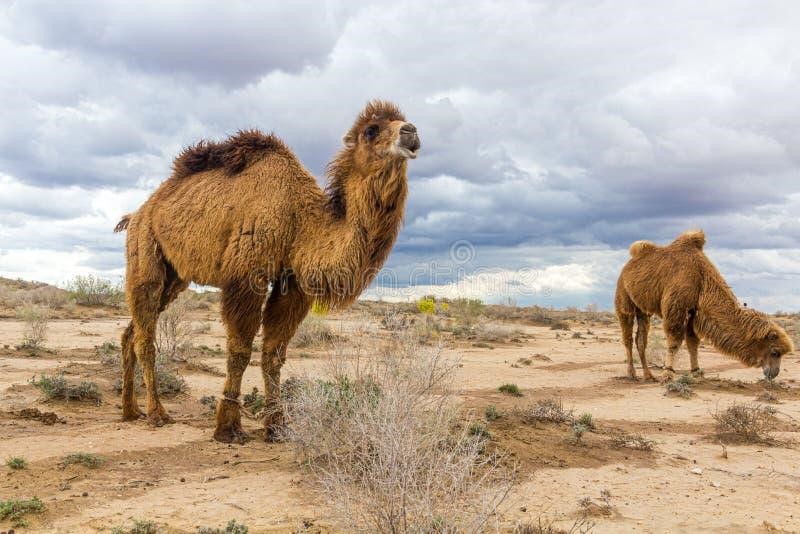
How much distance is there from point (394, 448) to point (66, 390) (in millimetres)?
7609

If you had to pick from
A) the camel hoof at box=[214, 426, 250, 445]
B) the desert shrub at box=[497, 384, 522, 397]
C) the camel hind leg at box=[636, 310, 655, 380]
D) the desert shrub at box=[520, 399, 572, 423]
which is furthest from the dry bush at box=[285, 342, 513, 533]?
the camel hind leg at box=[636, 310, 655, 380]

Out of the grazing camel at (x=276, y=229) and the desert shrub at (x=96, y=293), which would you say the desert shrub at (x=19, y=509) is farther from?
the desert shrub at (x=96, y=293)

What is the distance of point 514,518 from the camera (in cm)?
519

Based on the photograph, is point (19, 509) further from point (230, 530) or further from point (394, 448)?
point (394, 448)

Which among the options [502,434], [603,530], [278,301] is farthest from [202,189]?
[603,530]

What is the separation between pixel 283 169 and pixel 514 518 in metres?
4.56

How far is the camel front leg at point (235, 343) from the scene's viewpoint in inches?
273

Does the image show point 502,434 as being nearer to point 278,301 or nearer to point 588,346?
point 278,301

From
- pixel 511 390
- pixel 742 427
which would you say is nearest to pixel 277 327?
pixel 511 390

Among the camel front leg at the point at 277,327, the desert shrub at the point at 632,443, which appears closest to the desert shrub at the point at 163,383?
the camel front leg at the point at 277,327

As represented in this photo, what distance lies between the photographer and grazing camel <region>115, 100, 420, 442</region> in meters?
6.66

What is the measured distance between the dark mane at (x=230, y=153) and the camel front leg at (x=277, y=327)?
5.41 ft

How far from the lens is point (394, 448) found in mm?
3867

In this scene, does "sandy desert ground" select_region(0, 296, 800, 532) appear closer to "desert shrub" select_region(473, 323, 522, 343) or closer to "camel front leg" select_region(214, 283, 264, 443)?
"camel front leg" select_region(214, 283, 264, 443)
